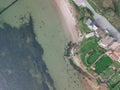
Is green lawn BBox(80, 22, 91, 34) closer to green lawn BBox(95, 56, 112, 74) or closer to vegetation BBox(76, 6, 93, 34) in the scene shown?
vegetation BBox(76, 6, 93, 34)

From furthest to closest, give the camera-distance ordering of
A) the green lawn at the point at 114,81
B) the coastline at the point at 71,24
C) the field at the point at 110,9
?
the coastline at the point at 71,24 → the field at the point at 110,9 → the green lawn at the point at 114,81

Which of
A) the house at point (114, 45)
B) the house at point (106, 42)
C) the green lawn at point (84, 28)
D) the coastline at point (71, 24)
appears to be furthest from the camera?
the green lawn at point (84, 28)

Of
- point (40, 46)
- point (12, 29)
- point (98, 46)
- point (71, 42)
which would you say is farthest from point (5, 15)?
point (98, 46)

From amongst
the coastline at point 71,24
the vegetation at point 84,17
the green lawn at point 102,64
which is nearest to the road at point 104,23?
the vegetation at point 84,17

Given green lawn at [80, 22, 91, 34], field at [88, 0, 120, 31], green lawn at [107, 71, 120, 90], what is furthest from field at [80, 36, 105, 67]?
green lawn at [107, 71, 120, 90]

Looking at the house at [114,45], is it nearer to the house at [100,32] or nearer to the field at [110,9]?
the house at [100,32]
